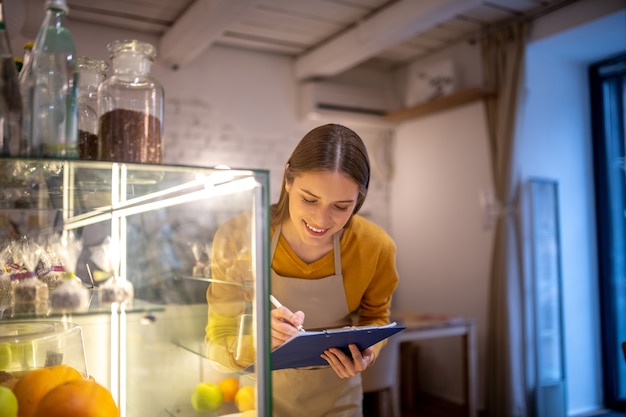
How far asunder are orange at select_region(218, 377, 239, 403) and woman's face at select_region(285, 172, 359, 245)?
1.75 ft

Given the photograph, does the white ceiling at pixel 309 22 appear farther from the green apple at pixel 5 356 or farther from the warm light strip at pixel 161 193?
the green apple at pixel 5 356

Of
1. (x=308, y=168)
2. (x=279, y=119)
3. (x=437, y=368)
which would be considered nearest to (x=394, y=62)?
(x=279, y=119)

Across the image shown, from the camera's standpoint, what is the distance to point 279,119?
4.81 meters

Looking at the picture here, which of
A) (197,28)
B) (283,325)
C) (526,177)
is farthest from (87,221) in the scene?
(526,177)

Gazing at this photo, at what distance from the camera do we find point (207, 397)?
981 millimetres

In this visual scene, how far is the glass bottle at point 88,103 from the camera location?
1104 millimetres

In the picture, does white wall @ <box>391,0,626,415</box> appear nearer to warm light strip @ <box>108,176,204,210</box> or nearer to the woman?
the woman

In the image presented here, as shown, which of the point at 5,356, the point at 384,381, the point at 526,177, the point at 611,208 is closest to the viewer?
the point at 5,356

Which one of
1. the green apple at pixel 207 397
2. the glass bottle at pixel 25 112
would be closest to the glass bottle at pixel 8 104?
the glass bottle at pixel 25 112

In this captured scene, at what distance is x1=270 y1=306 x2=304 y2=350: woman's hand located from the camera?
3.85 feet

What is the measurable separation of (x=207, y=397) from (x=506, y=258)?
331 centimetres

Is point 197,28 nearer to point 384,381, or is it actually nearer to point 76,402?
point 384,381

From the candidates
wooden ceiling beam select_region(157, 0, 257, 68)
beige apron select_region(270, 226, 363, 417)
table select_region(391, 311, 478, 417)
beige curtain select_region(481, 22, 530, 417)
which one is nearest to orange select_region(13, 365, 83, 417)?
beige apron select_region(270, 226, 363, 417)

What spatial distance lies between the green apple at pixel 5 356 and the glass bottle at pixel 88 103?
1.16 feet
